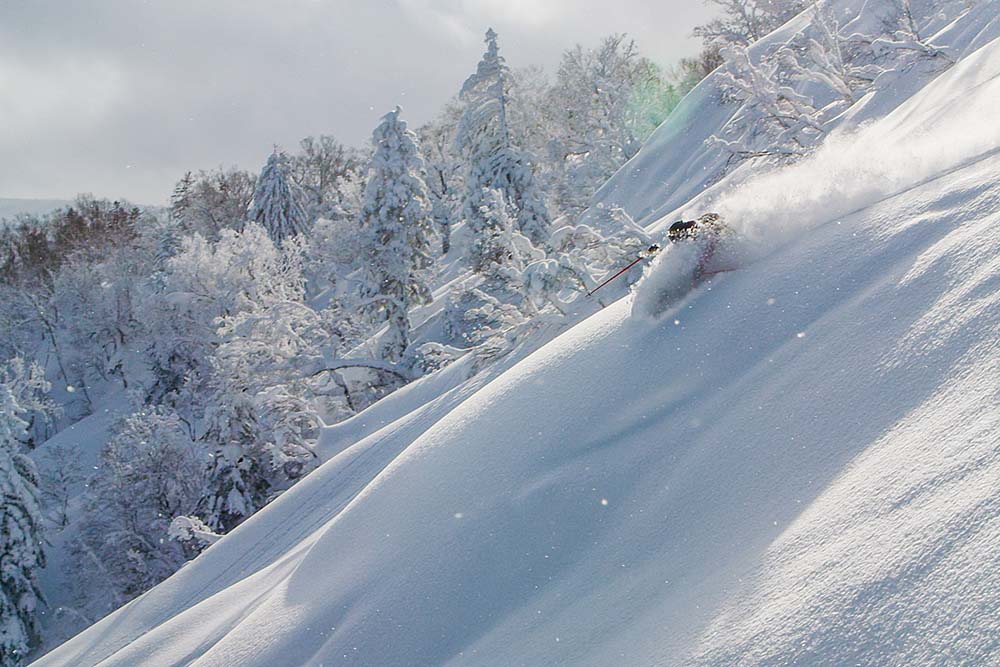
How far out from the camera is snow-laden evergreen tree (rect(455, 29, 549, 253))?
27.8 metres

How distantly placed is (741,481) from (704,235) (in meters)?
2.04

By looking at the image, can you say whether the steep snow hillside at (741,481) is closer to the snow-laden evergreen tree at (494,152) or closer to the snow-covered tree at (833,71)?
the snow-covered tree at (833,71)

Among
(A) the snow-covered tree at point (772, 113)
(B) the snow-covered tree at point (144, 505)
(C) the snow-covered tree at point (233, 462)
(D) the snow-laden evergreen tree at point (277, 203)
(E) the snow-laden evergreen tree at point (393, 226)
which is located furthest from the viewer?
(D) the snow-laden evergreen tree at point (277, 203)

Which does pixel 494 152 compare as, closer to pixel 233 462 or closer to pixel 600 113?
pixel 600 113

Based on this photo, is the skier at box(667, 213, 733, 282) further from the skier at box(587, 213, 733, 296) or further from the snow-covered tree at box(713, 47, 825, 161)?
the snow-covered tree at box(713, 47, 825, 161)

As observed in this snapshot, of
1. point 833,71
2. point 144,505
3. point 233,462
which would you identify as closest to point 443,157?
point 144,505

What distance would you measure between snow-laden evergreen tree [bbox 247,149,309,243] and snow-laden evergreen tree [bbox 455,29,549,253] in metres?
18.8

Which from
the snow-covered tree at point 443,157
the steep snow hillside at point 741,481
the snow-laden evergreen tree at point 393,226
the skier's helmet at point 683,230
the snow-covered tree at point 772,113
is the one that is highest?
the snow-covered tree at point 443,157

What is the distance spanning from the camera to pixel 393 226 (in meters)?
25.9

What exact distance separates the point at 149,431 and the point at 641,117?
24880mm

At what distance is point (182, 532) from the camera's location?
1082 centimetres

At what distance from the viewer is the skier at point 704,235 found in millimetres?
4441

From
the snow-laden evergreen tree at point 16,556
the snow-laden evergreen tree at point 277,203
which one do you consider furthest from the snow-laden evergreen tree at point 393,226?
the snow-laden evergreen tree at point 277,203

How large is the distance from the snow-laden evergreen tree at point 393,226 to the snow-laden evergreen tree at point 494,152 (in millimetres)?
2514
